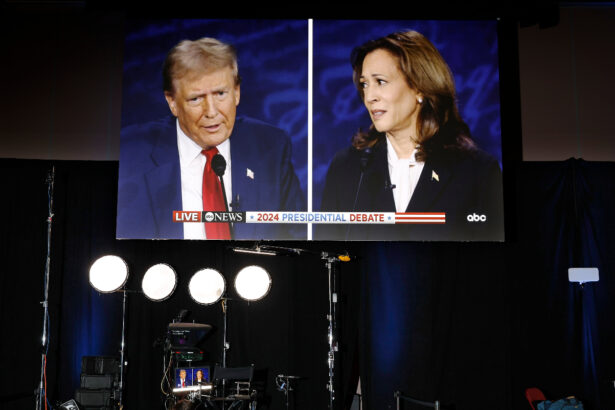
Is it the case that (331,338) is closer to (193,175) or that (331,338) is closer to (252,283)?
(252,283)

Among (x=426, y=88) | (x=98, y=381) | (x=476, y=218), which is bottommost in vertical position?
(x=98, y=381)

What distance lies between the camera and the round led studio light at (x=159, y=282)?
18.9ft

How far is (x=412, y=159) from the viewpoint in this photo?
19.5ft

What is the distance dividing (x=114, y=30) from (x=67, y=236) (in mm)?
2456

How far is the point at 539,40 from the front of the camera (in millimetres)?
6621

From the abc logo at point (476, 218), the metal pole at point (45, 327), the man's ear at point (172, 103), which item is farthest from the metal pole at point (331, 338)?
the metal pole at point (45, 327)

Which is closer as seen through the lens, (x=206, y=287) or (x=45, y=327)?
(x=45, y=327)

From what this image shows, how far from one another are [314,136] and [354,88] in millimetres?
678

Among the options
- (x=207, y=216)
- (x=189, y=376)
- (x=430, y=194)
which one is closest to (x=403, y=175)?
(x=430, y=194)

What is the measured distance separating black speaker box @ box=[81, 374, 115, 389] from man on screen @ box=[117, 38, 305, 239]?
1389mm

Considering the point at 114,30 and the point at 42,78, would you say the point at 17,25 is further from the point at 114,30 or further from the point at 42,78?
the point at 114,30

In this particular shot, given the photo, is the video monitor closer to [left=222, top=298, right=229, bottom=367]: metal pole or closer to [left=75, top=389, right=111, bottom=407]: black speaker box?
[left=222, top=298, right=229, bottom=367]: metal pole

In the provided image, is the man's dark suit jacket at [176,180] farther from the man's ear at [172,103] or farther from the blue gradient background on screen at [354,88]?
the blue gradient background on screen at [354,88]

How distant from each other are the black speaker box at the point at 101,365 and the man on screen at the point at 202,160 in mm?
1235
